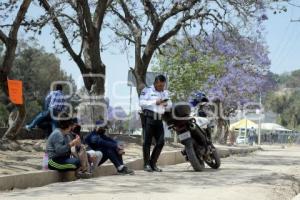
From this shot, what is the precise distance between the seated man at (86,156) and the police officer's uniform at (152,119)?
1240mm

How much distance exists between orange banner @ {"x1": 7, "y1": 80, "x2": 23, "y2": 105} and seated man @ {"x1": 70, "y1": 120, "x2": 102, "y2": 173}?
468cm

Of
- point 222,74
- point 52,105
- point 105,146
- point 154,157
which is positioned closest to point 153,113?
point 154,157

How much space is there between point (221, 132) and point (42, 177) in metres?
31.9

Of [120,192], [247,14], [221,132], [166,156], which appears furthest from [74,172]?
[221,132]

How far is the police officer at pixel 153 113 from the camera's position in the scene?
1015 centimetres

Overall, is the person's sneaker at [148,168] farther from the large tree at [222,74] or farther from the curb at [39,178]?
the large tree at [222,74]

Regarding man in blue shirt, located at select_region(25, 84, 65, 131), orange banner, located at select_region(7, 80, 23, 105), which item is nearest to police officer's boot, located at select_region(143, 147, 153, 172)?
man in blue shirt, located at select_region(25, 84, 65, 131)

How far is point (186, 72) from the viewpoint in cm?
3384

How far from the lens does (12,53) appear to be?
45.8ft

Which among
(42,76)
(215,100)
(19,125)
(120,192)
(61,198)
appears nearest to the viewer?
(61,198)

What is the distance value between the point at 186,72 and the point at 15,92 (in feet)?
67.1

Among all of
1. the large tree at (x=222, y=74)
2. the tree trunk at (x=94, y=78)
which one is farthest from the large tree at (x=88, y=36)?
the large tree at (x=222, y=74)

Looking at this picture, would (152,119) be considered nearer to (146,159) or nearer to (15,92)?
(146,159)

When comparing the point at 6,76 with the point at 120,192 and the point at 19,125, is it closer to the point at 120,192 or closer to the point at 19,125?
the point at 19,125
